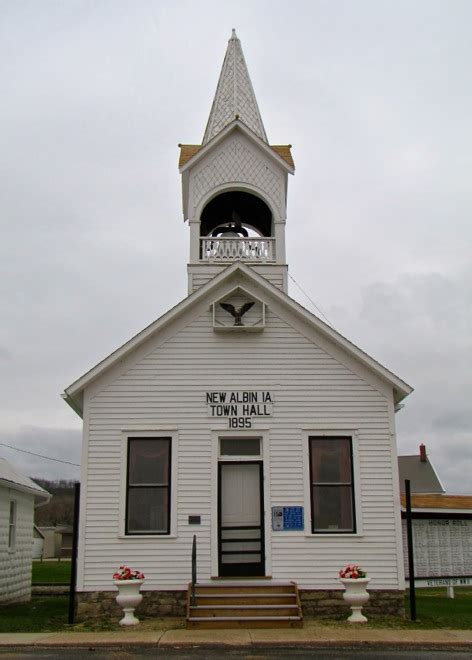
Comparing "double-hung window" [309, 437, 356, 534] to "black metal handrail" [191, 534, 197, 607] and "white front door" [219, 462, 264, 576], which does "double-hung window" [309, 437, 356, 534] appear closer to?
"white front door" [219, 462, 264, 576]

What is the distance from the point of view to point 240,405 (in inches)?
595

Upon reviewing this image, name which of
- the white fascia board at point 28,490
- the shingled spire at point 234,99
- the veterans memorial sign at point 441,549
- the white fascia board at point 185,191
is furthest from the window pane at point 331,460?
the white fascia board at point 28,490

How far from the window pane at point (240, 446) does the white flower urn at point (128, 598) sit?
10.2ft

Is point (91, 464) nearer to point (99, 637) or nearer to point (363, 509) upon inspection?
point (99, 637)

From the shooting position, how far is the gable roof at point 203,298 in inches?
588

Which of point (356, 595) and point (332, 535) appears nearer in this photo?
point (356, 595)

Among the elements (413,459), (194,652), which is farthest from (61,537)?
(194,652)

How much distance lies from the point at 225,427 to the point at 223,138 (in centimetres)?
697

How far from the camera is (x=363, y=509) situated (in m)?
14.8

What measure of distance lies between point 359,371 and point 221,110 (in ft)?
26.5

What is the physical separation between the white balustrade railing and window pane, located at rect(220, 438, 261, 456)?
13.7 feet

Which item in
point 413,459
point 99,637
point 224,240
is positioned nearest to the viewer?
point 99,637

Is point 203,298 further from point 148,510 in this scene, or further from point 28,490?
point 28,490

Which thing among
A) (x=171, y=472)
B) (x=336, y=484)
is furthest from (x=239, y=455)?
(x=336, y=484)
